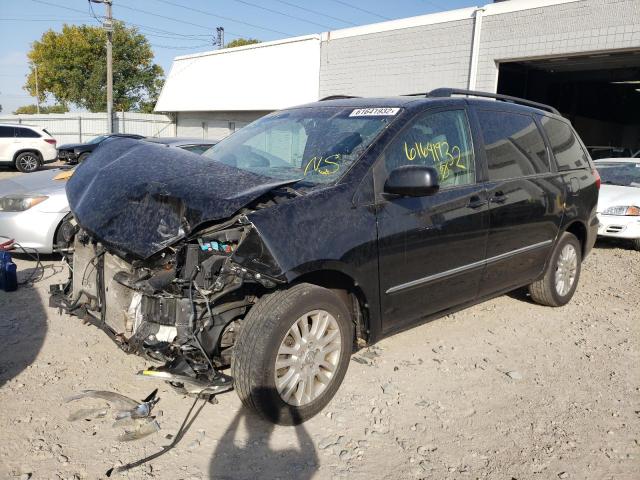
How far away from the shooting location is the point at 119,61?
37.5m

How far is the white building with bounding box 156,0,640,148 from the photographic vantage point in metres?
12.3

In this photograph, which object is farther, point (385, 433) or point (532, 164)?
point (532, 164)


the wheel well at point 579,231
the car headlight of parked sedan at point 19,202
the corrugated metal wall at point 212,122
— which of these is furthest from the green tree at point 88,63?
the wheel well at point 579,231

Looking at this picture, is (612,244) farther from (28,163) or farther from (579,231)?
(28,163)

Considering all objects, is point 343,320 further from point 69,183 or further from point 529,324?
point 529,324

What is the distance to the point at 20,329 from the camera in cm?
418

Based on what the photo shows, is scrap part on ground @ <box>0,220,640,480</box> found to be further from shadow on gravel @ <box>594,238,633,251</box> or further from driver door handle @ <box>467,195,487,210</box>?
shadow on gravel @ <box>594,238,633,251</box>

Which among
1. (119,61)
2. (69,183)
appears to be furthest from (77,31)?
(69,183)

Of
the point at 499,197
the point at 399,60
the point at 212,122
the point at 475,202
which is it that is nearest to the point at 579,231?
the point at 499,197

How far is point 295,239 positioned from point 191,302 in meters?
0.64

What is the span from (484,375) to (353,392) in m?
1.02

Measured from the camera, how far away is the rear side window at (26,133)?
18.2 metres

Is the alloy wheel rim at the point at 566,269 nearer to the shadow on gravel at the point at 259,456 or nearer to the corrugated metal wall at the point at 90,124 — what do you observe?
the shadow on gravel at the point at 259,456

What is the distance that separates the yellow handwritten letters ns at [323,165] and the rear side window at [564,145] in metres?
2.49
